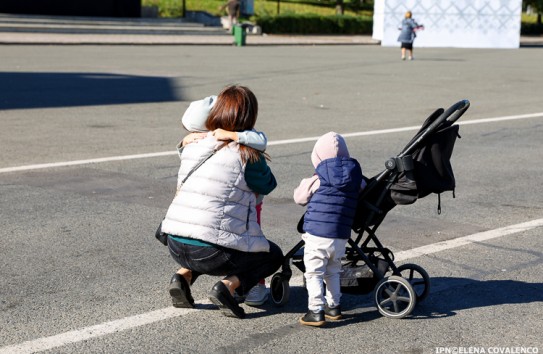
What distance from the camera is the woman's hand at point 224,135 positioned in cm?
559

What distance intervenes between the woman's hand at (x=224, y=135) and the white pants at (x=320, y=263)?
72 centimetres

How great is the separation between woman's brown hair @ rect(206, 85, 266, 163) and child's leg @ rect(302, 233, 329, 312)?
613mm

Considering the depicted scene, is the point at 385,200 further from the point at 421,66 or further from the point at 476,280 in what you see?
the point at 421,66

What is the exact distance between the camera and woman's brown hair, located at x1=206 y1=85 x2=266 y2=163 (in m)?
5.61

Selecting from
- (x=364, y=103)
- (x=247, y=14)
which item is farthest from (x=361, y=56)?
(x=247, y=14)

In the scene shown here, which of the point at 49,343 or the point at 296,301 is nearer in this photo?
the point at 49,343

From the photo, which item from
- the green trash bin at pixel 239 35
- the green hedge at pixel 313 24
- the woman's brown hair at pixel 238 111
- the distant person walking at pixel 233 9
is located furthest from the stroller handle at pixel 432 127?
the green hedge at pixel 313 24

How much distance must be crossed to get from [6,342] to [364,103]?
14.5 m

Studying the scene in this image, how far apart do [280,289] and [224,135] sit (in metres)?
1.06

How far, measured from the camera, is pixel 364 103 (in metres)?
19.1

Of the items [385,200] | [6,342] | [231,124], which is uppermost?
[231,124]

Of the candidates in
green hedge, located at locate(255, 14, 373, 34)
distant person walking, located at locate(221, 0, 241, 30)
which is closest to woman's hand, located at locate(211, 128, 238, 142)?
distant person walking, located at locate(221, 0, 241, 30)

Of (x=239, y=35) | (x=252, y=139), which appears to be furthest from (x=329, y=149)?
(x=239, y=35)

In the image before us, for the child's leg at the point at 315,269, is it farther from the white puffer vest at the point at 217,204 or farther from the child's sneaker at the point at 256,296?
the child's sneaker at the point at 256,296
